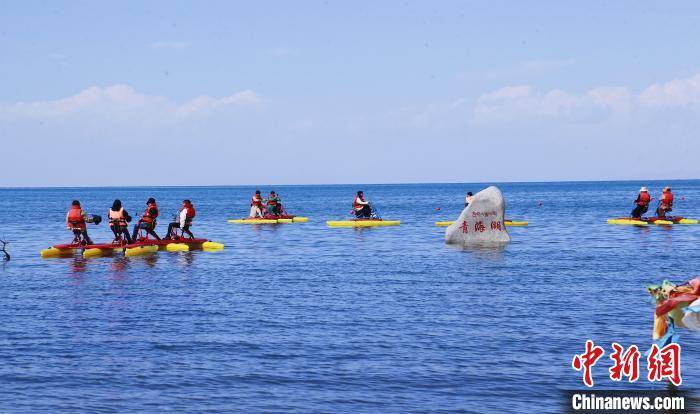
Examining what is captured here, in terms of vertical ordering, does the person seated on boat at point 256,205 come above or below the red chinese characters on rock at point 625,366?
above

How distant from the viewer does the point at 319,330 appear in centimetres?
1930

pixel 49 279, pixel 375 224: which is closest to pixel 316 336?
pixel 49 279

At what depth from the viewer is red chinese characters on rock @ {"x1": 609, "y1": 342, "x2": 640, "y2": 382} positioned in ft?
48.3

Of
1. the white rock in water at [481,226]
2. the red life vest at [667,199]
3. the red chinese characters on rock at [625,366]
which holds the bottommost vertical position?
the red chinese characters on rock at [625,366]

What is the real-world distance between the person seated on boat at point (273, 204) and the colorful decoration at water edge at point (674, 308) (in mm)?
45583

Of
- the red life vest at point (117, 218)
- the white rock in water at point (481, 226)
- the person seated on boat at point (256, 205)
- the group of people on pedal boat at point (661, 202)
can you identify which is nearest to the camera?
the red life vest at point (117, 218)

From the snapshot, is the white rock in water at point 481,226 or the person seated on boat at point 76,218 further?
the white rock in water at point 481,226

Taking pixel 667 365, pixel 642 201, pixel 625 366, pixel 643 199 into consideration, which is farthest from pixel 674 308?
pixel 642 201

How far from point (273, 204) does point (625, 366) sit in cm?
4505

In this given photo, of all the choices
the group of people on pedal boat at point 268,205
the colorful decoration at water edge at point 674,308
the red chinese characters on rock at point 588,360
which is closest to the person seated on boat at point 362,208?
the group of people on pedal boat at point 268,205

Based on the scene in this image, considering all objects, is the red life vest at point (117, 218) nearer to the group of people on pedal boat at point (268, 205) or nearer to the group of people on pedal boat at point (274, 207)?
the group of people on pedal boat at point (274, 207)

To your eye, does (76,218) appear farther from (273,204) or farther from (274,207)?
(274,207)

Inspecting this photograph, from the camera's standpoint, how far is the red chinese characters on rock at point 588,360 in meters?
14.6

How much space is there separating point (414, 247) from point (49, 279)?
18355 millimetres
